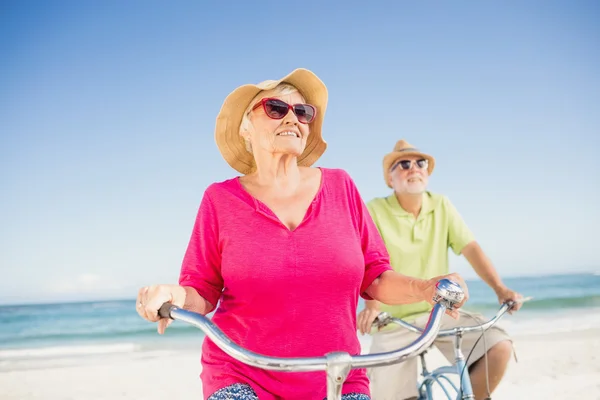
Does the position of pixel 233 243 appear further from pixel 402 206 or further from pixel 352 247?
pixel 402 206

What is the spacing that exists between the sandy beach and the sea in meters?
2.11

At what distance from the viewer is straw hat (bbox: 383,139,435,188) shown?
4715 millimetres

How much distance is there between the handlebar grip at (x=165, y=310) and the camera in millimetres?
1534

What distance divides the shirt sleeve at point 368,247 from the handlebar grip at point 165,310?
0.85 m

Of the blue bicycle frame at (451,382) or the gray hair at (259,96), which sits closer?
the gray hair at (259,96)

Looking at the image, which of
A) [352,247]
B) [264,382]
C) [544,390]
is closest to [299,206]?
[352,247]

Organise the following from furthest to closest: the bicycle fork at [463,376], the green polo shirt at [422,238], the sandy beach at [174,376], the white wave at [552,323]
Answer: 1. the white wave at [552,323]
2. the sandy beach at [174,376]
3. the green polo shirt at [422,238]
4. the bicycle fork at [463,376]

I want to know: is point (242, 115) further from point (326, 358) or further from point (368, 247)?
point (326, 358)

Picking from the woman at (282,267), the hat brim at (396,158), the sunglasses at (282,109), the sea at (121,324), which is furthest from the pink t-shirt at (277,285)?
the sea at (121,324)

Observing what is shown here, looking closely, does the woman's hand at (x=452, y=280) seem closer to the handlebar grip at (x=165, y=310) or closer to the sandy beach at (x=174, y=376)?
the handlebar grip at (x=165, y=310)

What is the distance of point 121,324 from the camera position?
2420cm

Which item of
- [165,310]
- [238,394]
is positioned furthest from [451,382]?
[165,310]

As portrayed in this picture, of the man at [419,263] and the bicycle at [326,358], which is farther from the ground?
the bicycle at [326,358]

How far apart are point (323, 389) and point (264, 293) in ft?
1.15
